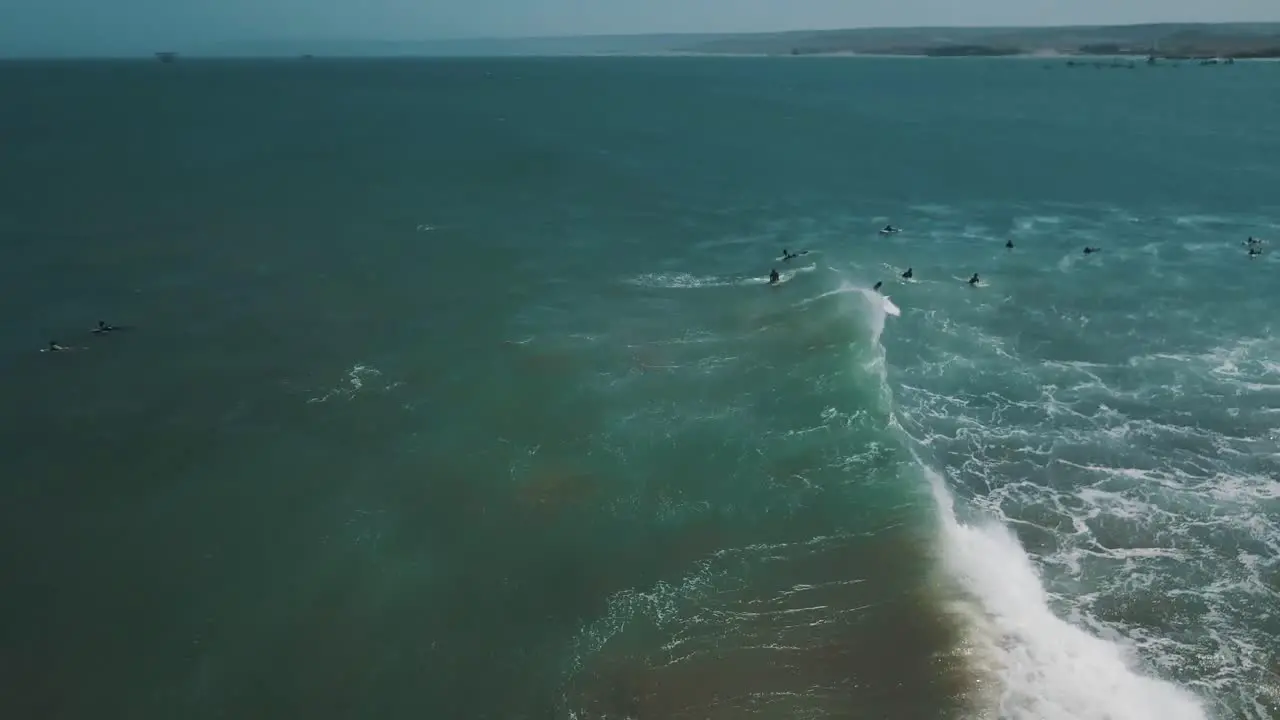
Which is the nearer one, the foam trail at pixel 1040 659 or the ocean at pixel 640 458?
the foam trail at pixel 1040 659

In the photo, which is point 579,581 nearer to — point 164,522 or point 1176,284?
point 164,522

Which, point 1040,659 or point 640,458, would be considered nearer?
point 1040,659

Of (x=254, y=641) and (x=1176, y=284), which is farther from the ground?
(x=1176, y=284)

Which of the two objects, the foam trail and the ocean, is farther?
the ocean

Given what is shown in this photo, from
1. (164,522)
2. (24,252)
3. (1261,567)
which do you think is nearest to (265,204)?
(24,252)
